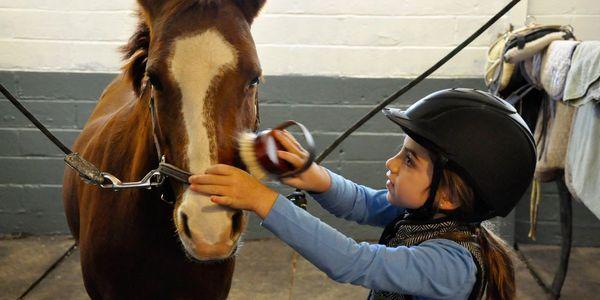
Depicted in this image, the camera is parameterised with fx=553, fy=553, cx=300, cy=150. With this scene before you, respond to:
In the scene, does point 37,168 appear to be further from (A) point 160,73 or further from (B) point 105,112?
(A) point 160,73

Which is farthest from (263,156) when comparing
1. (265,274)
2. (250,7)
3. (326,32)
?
(326,32)

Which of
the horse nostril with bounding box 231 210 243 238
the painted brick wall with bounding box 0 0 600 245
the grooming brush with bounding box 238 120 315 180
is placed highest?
the grooming brush with bounding box 238 120 315 180

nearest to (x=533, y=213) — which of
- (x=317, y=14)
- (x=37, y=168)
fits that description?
(x=317, y=14)

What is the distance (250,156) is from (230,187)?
0.12 m

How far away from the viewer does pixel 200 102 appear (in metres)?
1.11

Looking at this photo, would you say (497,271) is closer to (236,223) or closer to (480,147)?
(480,147)

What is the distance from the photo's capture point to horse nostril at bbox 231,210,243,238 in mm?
1106

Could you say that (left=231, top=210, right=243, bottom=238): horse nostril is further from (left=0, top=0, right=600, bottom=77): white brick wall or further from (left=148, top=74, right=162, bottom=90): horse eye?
(left=0, top=0, right=600, bottom=77): white brick wall

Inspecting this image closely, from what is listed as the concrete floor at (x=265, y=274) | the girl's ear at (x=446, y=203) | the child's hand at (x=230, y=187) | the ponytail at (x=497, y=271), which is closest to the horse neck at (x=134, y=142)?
the child's hand at (x=230, y=187)

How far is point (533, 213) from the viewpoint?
2.84 m

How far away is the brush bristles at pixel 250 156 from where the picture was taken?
1.11 m

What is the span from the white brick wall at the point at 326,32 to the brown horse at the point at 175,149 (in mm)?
1592

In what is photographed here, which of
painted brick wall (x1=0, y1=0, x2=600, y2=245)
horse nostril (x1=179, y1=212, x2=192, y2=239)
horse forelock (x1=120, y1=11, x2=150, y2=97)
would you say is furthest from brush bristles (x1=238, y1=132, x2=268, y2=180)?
painted brick wall (x1=0, y1=0, x2=600, y2=245)

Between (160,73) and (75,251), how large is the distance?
265 centimetres
